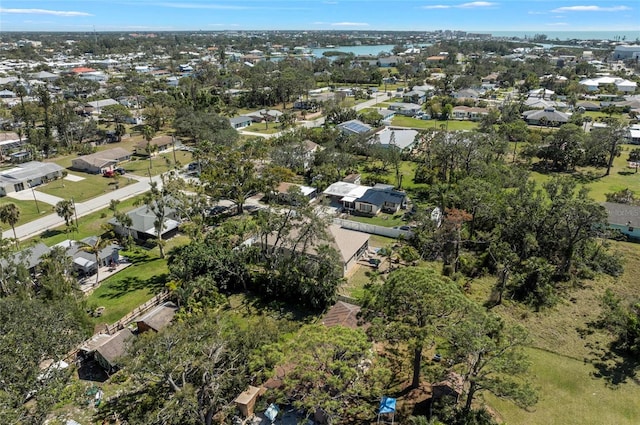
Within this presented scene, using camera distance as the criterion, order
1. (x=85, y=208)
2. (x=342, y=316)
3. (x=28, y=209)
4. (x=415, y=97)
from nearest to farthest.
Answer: (x=342, y=316), (x=28, y=209), (x=85, y=208), (x=415, y=97)

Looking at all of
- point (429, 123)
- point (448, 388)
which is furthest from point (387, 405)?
point (429, 123)

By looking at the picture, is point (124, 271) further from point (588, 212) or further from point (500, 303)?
point (588, 212)

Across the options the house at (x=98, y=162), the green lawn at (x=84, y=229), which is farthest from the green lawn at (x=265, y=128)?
the green lawn at (x=84, y=229)

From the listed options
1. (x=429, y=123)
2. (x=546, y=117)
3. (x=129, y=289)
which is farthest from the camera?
(x=429, y=123)

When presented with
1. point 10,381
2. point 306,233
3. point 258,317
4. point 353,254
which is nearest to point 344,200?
point 353,254

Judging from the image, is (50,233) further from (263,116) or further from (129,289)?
(263,116)

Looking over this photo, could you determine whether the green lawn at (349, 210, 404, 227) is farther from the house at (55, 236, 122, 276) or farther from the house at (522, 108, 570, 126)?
the house at (522, 108, 570, 126)

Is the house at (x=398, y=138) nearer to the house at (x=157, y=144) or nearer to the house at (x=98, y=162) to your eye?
the house at (x=157, y=144)
